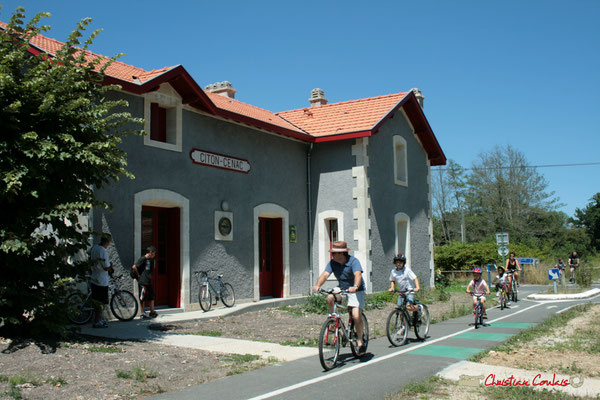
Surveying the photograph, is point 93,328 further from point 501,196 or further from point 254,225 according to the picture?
point 501,196

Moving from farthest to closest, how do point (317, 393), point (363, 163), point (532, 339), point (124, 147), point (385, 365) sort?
point (363, 163) → point (124, 147) → point (532, 339) → point (385, 365) → point (317, 393)

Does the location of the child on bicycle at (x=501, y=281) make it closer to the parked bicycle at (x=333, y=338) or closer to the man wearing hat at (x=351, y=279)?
the man wearing hat at (x=351, y=279)

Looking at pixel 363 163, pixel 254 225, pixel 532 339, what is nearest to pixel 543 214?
pixel 363 163

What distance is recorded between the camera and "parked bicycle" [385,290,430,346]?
30.6 feet

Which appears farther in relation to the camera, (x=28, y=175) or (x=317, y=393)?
(x=28, y=175)

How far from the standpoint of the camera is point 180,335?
10203 millimetres

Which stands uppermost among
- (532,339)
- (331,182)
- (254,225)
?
(331,182)

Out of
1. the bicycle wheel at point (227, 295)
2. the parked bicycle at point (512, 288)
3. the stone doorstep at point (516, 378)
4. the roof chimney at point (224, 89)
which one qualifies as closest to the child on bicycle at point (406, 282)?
the stone doorstep at point (516, 378)

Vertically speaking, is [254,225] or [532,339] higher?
Answer: [254,225]

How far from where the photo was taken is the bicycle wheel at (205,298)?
13.4 metres

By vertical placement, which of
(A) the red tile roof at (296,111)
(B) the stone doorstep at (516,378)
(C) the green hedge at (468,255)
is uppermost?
(A) the red tile roof at (296,111)

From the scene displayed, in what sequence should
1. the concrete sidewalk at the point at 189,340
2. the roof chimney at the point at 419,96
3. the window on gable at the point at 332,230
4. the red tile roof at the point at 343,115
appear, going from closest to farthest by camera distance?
the concrete sidewalk at the point at 189,340
the red tile roof at the point at 343,115
the window on gable at the point at 332,230
the roof chimney at the point at 419,96

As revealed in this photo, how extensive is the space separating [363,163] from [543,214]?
1310 inches

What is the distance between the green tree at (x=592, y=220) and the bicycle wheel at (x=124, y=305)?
55.2 meters
